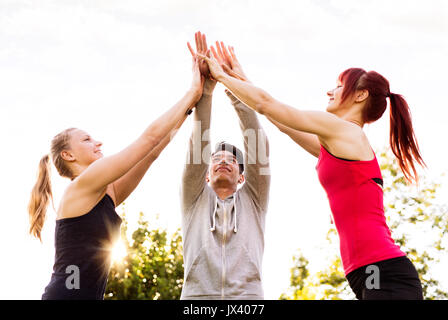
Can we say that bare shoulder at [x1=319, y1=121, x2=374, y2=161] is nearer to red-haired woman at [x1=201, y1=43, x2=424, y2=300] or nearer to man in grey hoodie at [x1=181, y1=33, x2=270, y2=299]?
red-haired woman at [x1=201, y1=43, x2=424, y2=300]

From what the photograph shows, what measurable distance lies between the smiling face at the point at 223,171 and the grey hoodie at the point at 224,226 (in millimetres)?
131

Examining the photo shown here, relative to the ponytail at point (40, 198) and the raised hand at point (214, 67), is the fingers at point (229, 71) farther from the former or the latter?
the ponytail at point (40, 198)

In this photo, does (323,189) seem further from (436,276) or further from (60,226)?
(436,276)

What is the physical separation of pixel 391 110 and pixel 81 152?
2.95 metres

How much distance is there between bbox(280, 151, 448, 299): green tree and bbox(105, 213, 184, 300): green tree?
23.3ft

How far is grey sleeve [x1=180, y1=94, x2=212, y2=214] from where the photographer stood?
16.6 ft

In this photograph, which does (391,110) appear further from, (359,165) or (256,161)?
(256,161)

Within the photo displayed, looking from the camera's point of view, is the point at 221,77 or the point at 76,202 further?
the point at 221,77

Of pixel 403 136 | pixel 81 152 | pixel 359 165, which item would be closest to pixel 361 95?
pixel 403 136

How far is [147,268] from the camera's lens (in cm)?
2570

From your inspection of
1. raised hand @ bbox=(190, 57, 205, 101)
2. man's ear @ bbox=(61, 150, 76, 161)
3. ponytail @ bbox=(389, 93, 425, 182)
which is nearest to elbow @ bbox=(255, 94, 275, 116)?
raised hand @ bbox=(190, 57, 205, 101)

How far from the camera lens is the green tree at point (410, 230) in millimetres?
19998
